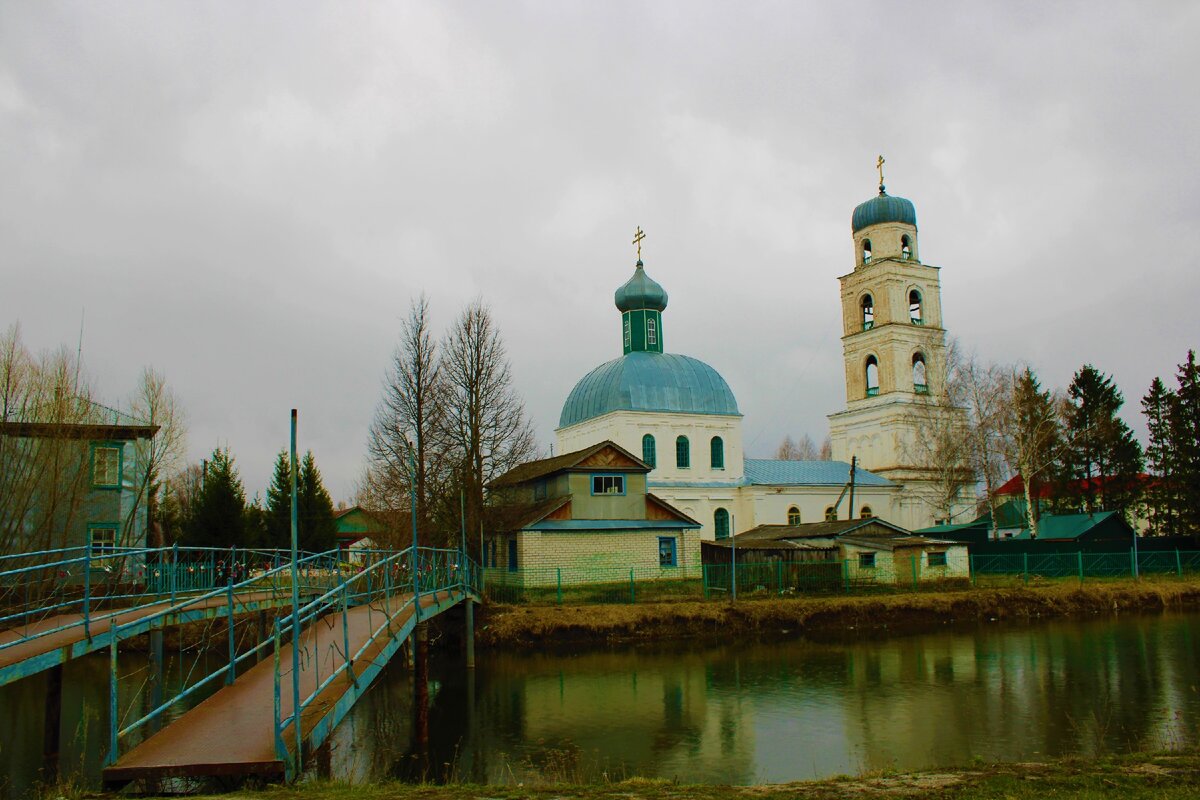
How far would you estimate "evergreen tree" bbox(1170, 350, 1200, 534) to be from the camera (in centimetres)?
4922

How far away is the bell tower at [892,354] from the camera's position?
5912 centimetres

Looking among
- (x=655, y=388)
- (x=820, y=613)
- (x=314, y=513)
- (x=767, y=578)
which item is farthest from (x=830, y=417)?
(x=314, y=513)

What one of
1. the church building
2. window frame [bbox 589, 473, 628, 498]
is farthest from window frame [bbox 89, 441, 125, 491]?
the church building

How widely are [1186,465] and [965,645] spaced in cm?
2873

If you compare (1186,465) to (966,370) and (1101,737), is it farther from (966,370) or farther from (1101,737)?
(1101,737)

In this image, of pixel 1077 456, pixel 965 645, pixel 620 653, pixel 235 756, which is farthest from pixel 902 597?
pixel 235 756

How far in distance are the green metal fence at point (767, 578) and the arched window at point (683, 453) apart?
1375cm

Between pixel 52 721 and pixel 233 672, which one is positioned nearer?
pixel 233 672

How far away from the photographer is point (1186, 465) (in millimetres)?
50219

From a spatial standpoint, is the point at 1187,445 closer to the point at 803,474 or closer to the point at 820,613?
the point at 803,474

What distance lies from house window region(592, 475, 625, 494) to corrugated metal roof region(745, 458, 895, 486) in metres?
18.1

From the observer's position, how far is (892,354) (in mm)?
61469

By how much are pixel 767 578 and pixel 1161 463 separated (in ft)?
96.6

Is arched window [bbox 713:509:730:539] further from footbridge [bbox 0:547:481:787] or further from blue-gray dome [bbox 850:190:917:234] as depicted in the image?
footbridge [bbox 0:547:481:787]
